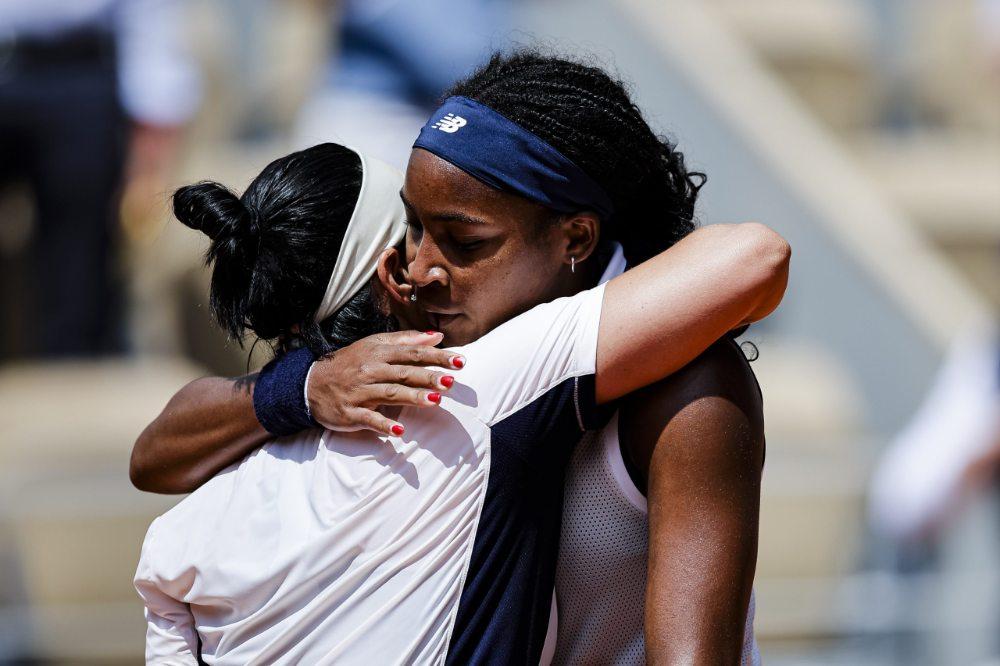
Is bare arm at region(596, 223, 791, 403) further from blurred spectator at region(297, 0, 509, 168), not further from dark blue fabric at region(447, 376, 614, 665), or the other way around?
blurred spectator at region(297, 0, 509, 168)

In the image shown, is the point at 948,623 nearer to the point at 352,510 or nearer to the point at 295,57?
the point at 352,510

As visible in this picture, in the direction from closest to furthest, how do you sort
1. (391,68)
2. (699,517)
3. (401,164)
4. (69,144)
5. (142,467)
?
(699,517)
(142,467)
(401,164)
(391,68)
(69,144)

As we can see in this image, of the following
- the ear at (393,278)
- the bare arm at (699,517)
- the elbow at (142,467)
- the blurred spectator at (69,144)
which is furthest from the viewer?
the blurred spectator at (69,144)

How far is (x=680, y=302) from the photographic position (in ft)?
5.74

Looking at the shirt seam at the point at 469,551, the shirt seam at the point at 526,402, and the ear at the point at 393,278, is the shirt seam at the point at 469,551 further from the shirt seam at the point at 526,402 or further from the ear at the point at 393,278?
the ear at the point at 393,278

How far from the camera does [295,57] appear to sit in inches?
300

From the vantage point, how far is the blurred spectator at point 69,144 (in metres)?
5.58

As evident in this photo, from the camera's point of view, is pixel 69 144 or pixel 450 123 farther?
pixel 69 144

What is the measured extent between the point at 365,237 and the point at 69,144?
4.02 meters

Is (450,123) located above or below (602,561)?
above

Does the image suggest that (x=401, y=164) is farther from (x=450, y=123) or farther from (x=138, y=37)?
(x=450, y=123)

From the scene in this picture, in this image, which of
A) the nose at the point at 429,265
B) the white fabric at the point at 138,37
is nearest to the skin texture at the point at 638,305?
the nose at the point at 429,265

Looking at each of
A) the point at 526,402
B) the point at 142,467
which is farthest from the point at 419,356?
the point at 142,467

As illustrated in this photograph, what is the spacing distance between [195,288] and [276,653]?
4.32m
